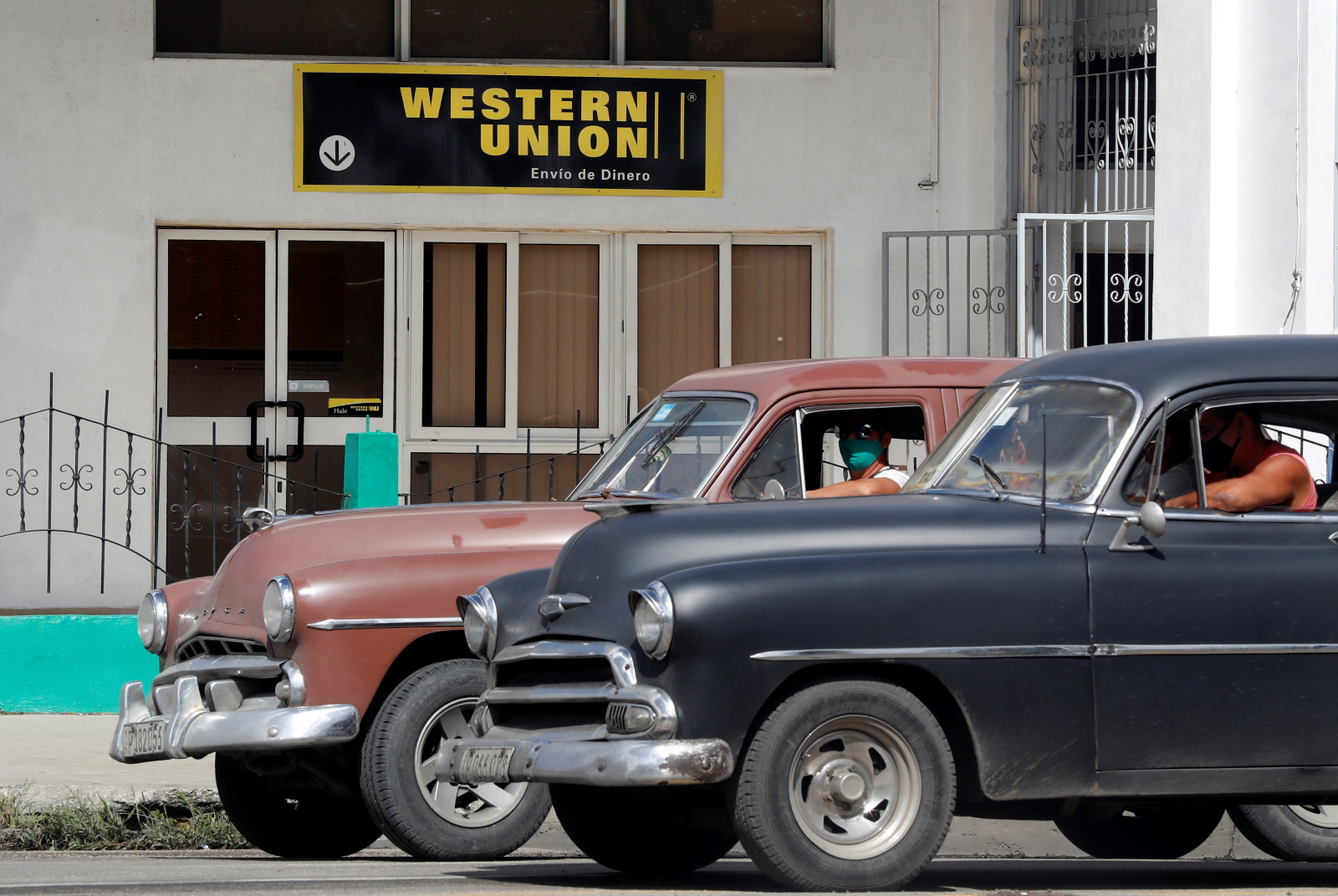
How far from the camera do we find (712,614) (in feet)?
15.8

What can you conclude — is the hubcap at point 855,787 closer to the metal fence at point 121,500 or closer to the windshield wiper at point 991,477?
the windshield wiper at point 991,477

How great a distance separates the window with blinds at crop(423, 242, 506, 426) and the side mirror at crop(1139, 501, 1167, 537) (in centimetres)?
878

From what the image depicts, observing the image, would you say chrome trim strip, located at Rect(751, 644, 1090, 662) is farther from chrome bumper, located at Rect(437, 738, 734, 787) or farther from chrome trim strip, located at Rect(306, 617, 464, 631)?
chrome trim strip, located at Rect(306, 617, 464, 631)

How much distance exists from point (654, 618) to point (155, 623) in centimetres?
310

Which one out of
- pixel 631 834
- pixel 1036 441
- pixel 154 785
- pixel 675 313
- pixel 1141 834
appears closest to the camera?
pixel 1036 441

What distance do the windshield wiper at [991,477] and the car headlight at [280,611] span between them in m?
2.36

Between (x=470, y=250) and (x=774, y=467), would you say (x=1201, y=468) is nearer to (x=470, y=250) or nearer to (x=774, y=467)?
(x=774, y=467)

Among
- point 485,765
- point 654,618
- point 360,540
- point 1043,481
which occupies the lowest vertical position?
point 485,765

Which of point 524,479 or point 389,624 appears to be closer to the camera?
point 389,624

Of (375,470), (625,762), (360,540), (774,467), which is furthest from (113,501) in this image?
(625,762)

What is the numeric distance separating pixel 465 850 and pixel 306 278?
25.5 ft

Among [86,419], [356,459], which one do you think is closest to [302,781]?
[356,459]

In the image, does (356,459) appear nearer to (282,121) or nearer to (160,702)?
(282,121)

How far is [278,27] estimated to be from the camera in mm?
13305
